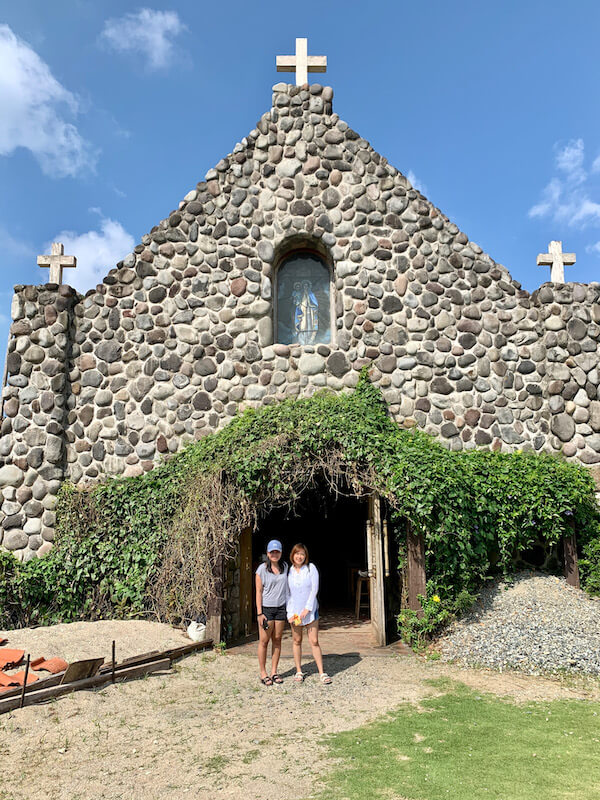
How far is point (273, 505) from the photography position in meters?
8.34

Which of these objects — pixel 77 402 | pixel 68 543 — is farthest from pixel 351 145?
pixel 68 543

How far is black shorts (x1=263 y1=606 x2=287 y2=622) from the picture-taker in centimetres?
659

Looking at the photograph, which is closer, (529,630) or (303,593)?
(303,593)

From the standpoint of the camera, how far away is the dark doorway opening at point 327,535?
13344mm

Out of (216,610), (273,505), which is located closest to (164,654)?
(216,610)

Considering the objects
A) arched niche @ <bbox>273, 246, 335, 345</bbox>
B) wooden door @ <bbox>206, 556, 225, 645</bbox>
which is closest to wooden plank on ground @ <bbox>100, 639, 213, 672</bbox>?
wooden door @ <bbox>206, 556, 225, 645</bbox>

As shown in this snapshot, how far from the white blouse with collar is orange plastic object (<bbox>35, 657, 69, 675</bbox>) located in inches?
91.9

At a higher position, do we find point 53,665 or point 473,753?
point 53,665

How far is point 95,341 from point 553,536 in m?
7.56

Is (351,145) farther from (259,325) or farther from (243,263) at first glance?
(259,325)

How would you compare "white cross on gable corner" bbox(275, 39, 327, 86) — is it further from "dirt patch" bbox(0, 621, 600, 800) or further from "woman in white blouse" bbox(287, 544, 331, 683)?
"dirt patch" bbox(0, 621, 600, 800)

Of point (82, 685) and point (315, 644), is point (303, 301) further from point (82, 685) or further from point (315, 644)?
point (82, 685)

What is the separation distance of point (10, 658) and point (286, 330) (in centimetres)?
606

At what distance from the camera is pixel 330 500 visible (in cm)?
1280
